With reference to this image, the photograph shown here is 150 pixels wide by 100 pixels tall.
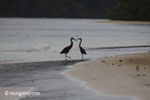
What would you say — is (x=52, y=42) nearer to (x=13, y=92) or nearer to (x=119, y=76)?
(x=119, y=76)

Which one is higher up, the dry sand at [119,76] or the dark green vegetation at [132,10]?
the dark green vegetation at [132,10]

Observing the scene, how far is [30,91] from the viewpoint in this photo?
14062mm

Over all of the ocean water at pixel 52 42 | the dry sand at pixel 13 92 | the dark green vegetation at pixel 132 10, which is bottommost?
the ocean water at pixel 52 42

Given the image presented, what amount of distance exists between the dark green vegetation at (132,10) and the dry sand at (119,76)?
352 ft

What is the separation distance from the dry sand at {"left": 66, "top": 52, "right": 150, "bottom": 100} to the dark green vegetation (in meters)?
107

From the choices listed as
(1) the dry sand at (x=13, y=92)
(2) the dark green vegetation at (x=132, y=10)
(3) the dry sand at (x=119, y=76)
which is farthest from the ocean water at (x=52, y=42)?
(2) the dark green vegetation at (x=132, y=10)

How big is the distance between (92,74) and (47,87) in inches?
123

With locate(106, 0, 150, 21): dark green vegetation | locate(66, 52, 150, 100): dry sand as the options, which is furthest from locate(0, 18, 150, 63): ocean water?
locate(106, 0, 150, 21): dark green vegetation

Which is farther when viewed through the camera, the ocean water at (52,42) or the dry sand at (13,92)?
the ocean water at (52,42)

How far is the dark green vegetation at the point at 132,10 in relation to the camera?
422ft

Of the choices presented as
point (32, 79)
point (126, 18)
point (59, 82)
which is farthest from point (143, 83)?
point (126, 18)

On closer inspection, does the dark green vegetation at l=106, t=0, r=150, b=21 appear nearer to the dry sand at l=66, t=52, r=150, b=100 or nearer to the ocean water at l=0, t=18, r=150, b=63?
the ocean water at l=0, t=18, r=150, b=63

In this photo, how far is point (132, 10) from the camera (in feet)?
443

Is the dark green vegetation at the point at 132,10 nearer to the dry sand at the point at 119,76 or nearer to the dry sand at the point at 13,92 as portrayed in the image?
the dry sand at the point at 119,76
